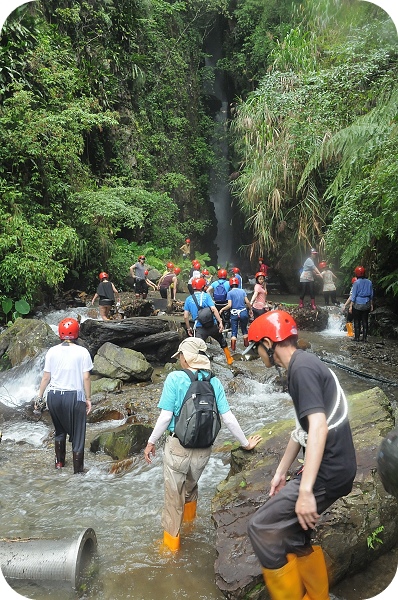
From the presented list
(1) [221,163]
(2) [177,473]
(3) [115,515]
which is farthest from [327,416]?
(1) [221,163]

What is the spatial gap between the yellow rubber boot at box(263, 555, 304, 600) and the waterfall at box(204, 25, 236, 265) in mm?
29170

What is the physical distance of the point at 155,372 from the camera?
10.5 meters

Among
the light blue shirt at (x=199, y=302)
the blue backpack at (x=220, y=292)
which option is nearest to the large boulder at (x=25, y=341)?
the light blue shirt at (x=199, y=302)

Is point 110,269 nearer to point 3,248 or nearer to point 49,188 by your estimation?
point 49,188

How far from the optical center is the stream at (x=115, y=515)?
3373 millimetres

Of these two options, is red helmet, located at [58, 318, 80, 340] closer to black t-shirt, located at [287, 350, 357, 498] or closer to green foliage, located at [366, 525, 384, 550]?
black t-shirt, located at [287, 350, 357, 498]

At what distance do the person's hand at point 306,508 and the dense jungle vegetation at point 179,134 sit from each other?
6018 millimetres

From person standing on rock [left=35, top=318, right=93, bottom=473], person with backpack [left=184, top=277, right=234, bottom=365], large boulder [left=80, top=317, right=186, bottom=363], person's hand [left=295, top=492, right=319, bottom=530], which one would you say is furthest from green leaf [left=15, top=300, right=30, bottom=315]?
person's hand [left=295, top=492, right=319, bottom=530]

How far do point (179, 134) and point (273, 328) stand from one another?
26.3m

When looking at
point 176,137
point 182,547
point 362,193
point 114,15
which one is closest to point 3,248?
point 362,193

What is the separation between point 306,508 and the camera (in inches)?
93.8

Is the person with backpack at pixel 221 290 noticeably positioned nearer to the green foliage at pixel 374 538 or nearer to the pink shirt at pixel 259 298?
the pink shirt at pixel 259 298

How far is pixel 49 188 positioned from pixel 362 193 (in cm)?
1019

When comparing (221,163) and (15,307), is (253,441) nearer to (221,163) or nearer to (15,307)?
(15,307)
